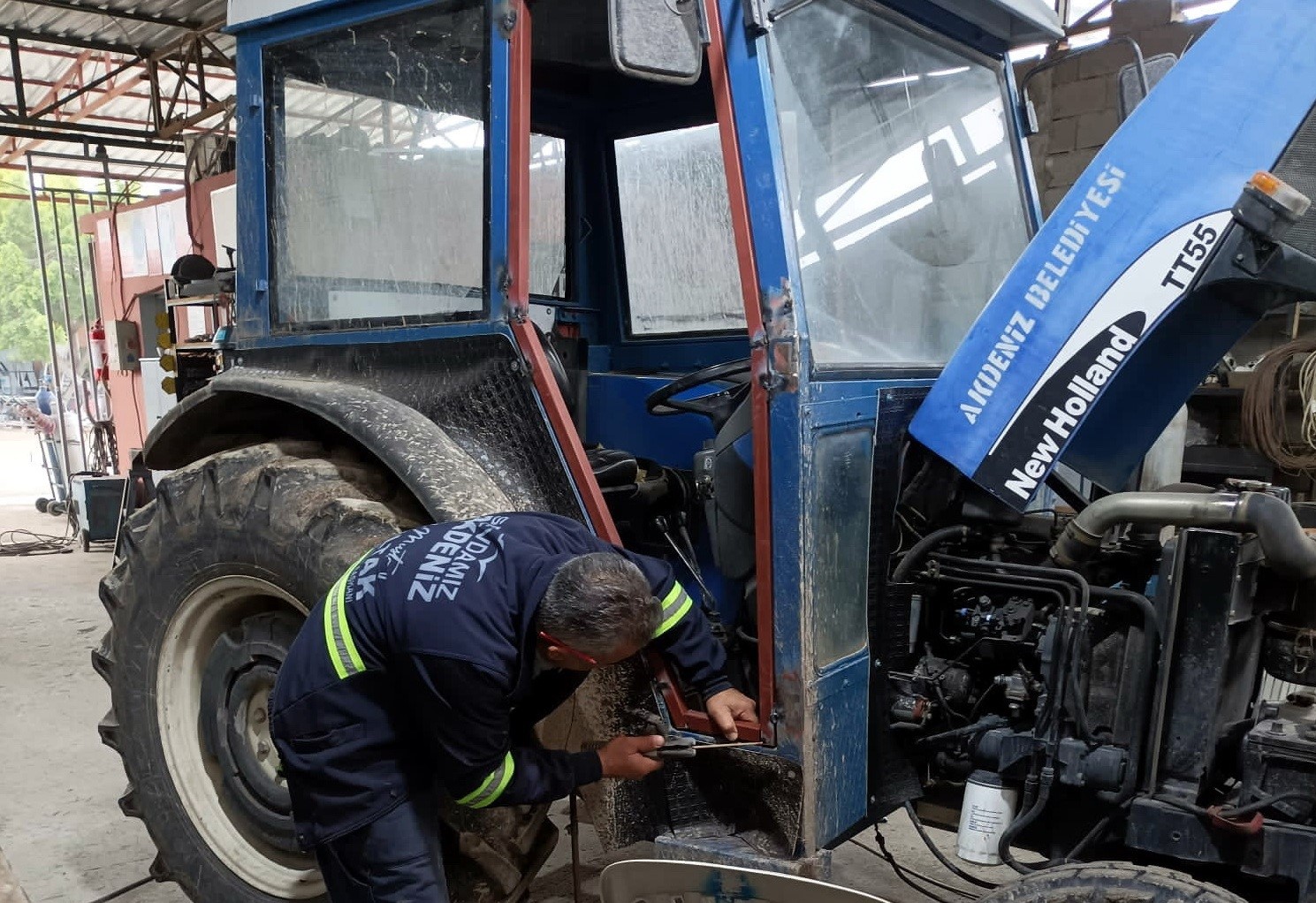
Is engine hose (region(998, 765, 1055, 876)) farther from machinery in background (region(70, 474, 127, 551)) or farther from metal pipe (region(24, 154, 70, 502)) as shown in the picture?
metal pipe (region(24, 154, 70, 502))

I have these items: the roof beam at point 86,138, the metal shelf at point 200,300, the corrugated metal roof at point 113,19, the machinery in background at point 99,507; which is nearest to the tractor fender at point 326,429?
the metal shelf at point 200,300

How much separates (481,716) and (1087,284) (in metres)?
1.33

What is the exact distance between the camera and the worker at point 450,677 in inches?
71.7

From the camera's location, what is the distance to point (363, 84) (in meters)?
2.46

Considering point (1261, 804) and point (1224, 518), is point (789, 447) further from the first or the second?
point (1261, 804)

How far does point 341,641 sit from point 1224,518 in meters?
1.58

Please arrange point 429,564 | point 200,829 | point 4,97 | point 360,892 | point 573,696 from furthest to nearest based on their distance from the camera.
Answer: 1. point 4,97
2. point 200,829
3. point 573,696
4. point 360,892
5. point 429,564

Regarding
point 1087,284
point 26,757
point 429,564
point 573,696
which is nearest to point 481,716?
point 429,564

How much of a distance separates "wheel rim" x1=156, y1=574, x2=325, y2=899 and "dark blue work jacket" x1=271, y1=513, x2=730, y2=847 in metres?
0.58

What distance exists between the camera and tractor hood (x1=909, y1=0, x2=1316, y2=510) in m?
1.84

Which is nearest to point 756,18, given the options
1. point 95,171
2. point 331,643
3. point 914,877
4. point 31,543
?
point 331,643

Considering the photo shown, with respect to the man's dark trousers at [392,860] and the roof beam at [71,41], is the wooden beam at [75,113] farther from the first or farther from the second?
the man's dark trousers at [392,860]

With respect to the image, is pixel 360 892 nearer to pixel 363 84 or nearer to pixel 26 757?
pixel 363 84

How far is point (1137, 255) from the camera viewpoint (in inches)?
74.2
